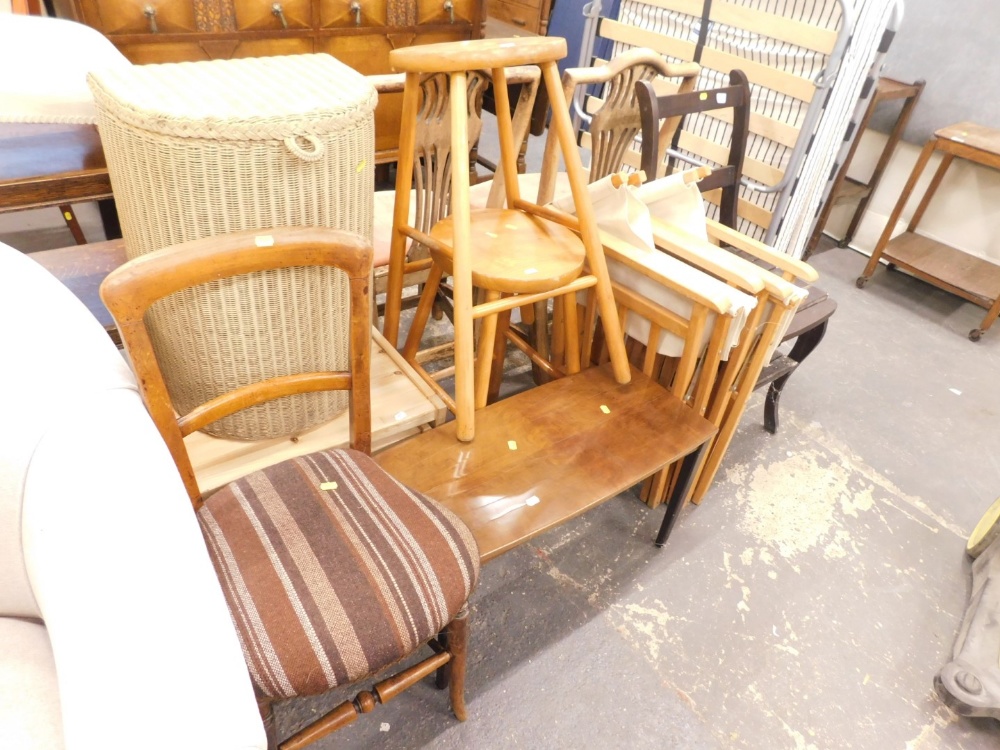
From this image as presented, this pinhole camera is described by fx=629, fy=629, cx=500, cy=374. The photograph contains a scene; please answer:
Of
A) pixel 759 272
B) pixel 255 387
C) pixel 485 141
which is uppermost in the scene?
pixel 759 272

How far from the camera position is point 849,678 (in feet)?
4.98

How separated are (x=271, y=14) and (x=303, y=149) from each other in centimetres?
193

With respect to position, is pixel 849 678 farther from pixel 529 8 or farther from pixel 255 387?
pixel 529 8

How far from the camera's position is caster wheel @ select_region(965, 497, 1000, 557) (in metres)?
1.76

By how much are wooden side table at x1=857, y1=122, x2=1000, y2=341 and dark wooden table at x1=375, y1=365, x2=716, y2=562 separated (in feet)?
7.12

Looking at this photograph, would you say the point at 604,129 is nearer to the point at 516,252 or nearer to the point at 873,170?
the point at 516,252

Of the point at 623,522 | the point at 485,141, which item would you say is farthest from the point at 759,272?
the point at 485,141

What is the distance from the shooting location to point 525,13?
4.30 metres

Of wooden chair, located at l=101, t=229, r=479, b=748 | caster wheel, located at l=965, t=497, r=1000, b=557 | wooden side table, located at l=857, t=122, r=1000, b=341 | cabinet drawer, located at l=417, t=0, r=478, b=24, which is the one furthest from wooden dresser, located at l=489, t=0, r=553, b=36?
wooden chair, located at l=101, t=229, r=479, b=748

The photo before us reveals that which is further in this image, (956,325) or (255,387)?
(956,325)

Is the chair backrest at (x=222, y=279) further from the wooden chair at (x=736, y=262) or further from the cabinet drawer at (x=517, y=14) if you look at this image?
the cabinet drawer at (x=517, y=14)

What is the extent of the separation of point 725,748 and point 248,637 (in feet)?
3.44

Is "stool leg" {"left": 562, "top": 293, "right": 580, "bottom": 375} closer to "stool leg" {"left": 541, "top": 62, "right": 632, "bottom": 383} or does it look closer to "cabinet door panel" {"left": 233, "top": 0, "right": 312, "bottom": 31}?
"stool leg" {"left": 541, "top": 62, "right": 632, "bottom": 383}

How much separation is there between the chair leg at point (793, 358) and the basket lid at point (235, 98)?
1547 mm
